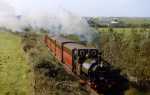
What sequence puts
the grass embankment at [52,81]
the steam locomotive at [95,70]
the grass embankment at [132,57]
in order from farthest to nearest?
1. the grass embankment at [132,57]
2. the grass embankment at [52,81]
3. the steam locomotive at [95,70]

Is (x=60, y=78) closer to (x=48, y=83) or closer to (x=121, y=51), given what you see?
(x=48, y=83)

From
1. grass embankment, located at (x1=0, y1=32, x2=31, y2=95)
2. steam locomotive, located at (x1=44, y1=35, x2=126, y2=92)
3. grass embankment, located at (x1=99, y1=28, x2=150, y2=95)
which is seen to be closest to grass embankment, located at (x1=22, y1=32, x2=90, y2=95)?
steam locomotive, located at (x1=44, y1=35, x2=126, y2=92)

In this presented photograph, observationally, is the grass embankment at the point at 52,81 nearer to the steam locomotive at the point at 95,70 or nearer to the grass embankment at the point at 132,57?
the steam locomotive at the point at 95,70

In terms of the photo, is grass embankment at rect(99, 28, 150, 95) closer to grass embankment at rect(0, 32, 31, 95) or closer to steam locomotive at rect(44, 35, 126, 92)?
steam locomotive at rect(44, 35, 126, 92)

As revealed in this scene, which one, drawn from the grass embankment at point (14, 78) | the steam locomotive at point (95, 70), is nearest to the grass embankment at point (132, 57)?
the steam locomotive at point (95, 70)

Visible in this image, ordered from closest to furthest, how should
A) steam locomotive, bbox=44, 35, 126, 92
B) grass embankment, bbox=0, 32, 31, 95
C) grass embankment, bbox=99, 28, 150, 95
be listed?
steam locomotive, bbox=44, 35, 126, 92, grass embankment, bbox=0, 32, 31, 95, grass embankment, bbox=99, 28, 150, 95

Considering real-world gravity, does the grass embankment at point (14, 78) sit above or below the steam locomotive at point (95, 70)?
below

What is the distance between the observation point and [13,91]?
76.5 feet

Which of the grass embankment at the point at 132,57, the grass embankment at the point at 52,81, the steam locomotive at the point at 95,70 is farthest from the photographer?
the grass embankment at the point at 132,57

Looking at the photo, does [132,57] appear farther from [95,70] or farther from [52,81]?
[95,70]

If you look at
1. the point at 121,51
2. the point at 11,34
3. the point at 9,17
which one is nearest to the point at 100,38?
the point at 121,51

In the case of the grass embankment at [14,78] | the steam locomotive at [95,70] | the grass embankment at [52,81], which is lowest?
the grass embankment at [14,78]

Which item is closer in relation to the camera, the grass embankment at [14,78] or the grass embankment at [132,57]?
the grass embankment at [14,78]

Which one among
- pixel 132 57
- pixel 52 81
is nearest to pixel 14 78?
pixel 52 81
